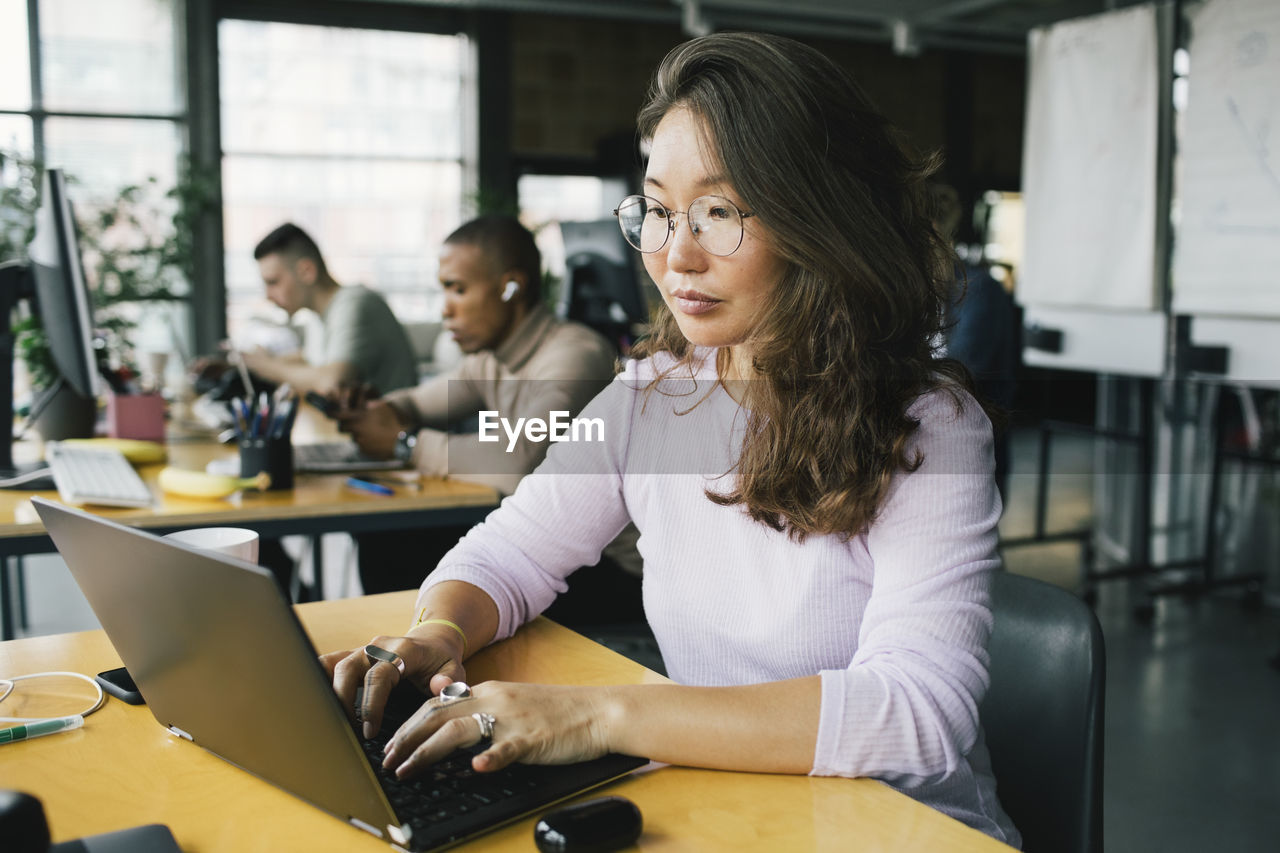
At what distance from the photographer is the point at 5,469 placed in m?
2.27

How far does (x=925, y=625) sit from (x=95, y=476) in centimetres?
178

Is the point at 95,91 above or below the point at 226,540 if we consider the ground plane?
above

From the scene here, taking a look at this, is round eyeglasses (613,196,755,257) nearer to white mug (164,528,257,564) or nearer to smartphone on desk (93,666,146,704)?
white mug (164,528,257,564)

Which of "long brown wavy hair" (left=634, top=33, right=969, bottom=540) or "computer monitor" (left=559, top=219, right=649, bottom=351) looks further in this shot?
"computer monitor" (left=559, top=219, right=649, bottom=351)

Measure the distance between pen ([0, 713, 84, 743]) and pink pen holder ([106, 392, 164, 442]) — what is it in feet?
5.88

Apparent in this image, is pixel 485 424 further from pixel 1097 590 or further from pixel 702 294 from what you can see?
pixel 1097 590

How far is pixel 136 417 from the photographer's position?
8.67 feet

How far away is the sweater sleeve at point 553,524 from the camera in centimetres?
130

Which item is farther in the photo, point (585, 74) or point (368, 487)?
point (585, 74)

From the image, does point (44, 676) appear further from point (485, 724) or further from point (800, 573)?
point (800, 573)

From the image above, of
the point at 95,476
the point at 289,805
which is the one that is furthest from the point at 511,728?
the point at 95,476

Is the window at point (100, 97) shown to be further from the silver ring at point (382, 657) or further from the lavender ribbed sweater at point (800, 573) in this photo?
the silver ring at point (382, 657)

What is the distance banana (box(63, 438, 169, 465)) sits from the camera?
247 centimetres

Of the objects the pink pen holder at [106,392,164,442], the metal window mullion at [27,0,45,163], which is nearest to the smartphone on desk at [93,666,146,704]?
the pink pen holder at [106,392,164,442]
